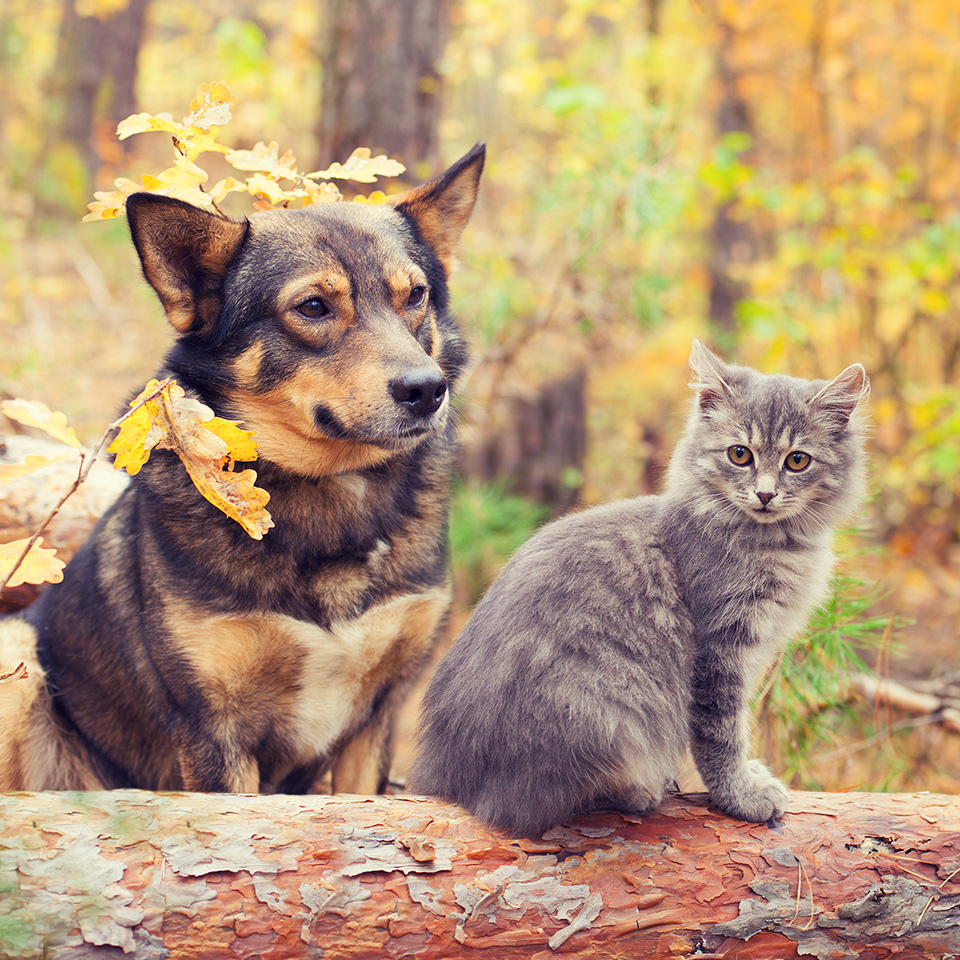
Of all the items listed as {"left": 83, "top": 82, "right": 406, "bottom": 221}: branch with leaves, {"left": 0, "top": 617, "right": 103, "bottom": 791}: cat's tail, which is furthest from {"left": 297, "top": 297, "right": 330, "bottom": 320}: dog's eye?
{"left": 0, "top": 617, "right": 103, "bottom": 791}: cat's tail

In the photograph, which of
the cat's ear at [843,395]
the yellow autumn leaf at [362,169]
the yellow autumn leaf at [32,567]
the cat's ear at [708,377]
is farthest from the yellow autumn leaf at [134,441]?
the cat's ear at [843,395]

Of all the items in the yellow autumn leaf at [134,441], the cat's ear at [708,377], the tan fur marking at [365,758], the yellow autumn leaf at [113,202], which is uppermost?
the yellow autumn leaf at [113,202]

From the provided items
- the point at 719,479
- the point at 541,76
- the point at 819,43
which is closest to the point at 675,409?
the point at 541,76

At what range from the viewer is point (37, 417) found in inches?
89.2

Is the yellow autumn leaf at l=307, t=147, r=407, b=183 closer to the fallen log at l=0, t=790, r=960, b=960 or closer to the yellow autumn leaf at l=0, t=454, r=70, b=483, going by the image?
the yellow autumn leaf at l=0, t=454, r=70, b=483

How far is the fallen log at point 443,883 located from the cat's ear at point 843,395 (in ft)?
3.82

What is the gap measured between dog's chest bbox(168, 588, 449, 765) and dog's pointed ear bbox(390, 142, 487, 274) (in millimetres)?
1234

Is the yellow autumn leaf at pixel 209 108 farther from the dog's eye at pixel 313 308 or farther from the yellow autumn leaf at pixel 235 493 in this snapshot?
the yellow autumn leaf at pixel 235 493

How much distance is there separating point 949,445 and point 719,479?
537 centimetres

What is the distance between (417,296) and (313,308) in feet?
1.24

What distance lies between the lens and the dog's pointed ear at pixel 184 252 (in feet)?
8.21

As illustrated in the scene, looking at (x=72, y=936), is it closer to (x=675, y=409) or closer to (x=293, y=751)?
(x=293, y=751)

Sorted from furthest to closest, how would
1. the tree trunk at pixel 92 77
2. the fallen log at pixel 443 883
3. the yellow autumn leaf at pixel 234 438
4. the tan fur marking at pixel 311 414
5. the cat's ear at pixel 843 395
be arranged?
the tree trunk at pixel 92 77 < the cat's ear at pixel 843 395 < the tan fur marking at pixel 311 414 < the yellow autumn leaf at pixel 234 438 < the fallen log at pixel 443 883

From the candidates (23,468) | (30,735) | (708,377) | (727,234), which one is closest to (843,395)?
(708,377)
